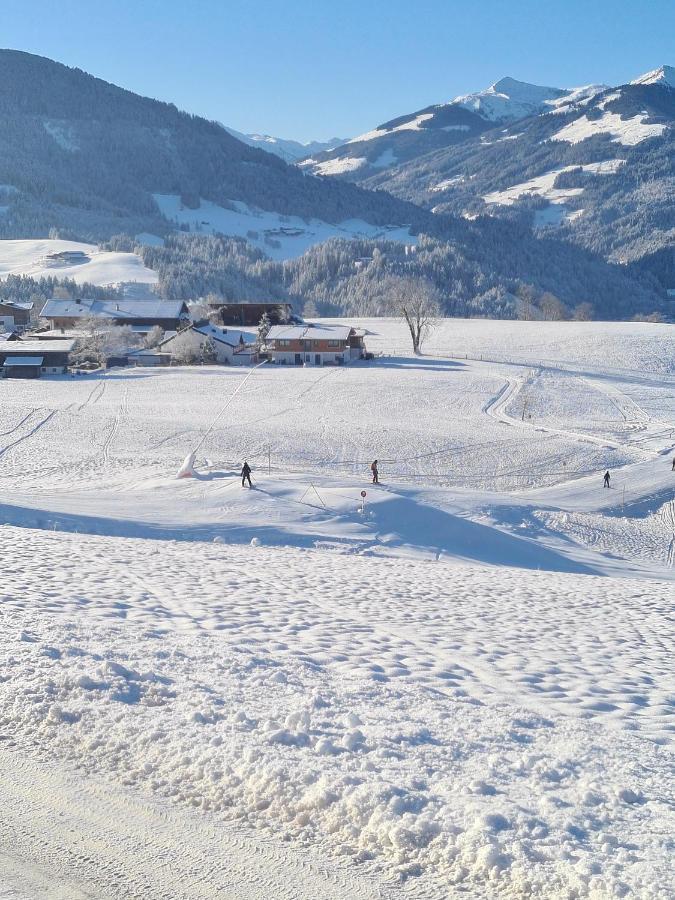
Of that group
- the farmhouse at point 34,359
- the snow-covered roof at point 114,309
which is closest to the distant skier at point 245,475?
the farmhouse at point 34,359

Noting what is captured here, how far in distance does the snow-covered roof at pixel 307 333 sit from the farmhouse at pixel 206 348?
3.63 metres

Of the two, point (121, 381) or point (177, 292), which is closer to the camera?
point (121, 381)

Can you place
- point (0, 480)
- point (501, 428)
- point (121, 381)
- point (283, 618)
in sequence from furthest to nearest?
point (121, 381), point (501, 428), point (0, 480), point (283, 618)

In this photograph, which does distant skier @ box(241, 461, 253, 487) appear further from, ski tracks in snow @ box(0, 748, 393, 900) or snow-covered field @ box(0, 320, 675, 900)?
ski tracks in snow @ box(0, 748, 393, 900)

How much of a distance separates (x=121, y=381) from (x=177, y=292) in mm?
79468

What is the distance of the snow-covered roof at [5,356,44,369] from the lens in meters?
78.1

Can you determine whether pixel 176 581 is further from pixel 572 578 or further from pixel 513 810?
pixel 572 578

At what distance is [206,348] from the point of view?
85625 millimetres

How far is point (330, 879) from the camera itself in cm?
580

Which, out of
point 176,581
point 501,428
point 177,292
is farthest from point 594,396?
point 177,292

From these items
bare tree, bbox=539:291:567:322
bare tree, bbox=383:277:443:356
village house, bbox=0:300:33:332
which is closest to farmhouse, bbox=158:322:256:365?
bare tree, bbox=383:277:443:356

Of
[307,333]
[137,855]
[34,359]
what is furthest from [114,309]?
[137,855]

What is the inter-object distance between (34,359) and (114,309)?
3097 centimetres

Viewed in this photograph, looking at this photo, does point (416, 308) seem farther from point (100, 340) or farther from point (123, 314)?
point (123, 314)
